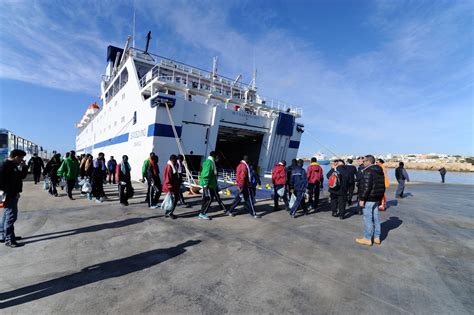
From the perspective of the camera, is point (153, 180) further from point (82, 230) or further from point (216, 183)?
point (82, 230)

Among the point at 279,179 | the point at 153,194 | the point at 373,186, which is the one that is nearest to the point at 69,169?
the point at 153,194

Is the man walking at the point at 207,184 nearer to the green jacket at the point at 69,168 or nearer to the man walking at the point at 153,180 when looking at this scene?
the man walking at the point at 153,180

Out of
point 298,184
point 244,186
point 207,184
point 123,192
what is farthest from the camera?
point 123,192

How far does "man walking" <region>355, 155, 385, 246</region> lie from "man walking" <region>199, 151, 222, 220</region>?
135 inches

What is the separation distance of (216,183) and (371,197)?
363cm

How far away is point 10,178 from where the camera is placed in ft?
12.5

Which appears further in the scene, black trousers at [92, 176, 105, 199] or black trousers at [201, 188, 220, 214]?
black trousers at [92, 176, 105, 199]

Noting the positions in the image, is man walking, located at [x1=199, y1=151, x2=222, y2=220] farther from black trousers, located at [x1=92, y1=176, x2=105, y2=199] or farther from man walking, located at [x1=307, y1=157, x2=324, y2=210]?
black trousers, located at [x1=92, y1=176, x2=105, y2=199]

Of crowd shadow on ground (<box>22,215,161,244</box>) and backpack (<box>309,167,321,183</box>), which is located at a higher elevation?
backpack (<box>309,167,321,183</box>)

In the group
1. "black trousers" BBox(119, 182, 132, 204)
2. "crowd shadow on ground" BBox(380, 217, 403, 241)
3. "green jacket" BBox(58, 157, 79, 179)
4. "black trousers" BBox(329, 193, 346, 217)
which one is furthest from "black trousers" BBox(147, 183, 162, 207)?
"crowd shadow on ground" BBox(380, 217, 403, 241)

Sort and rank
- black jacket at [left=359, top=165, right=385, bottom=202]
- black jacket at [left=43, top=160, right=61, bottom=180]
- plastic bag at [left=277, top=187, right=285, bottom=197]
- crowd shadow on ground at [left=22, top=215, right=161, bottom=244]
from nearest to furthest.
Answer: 1. crowd shadow on ground at [left=22, top=215, right=161, bottom=244]
2. black jacket at [left=359, top=165, right=385, bottom=202]
3. plastic bag at [left=277, top=187, right=285, bottom=197]
4. black jacket at [left=43, top=160, right=61, bottom=180]

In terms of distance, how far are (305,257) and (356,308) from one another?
127 centimetres

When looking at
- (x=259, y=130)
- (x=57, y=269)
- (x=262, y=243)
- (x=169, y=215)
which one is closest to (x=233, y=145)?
(x=259, y=130)

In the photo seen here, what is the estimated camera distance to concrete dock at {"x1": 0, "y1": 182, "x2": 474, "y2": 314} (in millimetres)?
2400
